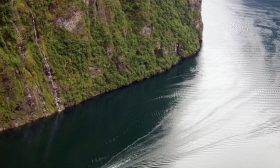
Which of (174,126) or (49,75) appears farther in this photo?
(49,75)

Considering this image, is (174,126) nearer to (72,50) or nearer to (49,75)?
(49,75)

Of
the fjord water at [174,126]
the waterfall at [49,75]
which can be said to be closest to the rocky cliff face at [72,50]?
the waterfall at [49,75]

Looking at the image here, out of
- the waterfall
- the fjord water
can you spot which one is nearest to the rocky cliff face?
the waterfall

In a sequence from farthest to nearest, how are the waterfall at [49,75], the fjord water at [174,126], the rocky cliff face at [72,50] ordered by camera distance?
1. the waterfall at [49,75]
2. the rocky cliff face at [72,50]
3. the fjord water at [174,126]

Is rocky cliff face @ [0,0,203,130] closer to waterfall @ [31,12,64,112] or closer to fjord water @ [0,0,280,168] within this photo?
waterfall @ [31,12,64,112]

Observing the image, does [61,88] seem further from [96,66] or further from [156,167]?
[156,167]

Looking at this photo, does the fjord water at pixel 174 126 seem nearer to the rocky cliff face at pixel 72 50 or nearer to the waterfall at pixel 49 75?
the waterfall at pixel 49 75

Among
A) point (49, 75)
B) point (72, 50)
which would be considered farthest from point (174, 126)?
point (72, 50)

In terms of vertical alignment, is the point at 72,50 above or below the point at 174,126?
above
